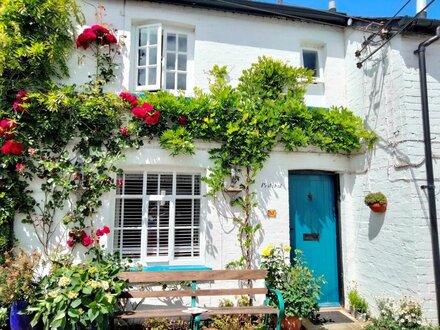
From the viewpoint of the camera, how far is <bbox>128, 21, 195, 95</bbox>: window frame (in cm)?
555

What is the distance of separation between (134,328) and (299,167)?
376 centimetres

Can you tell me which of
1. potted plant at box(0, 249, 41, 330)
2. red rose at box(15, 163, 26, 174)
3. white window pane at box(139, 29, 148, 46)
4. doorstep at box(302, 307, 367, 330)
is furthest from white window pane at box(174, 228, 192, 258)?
white window pane at box(139, 29, 148, 46)

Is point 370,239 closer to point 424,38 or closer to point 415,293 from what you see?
point 415,293

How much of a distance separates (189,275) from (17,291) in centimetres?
223

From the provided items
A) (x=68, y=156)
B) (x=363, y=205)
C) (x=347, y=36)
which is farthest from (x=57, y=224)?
(x=347, y=36)

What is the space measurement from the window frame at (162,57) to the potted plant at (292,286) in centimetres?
327

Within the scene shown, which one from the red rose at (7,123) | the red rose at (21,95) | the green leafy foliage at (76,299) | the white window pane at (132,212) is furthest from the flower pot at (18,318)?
the red rose at (21,95)

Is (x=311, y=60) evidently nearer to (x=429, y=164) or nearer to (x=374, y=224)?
(x=429, y=164)

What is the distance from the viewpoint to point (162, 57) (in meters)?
5.68

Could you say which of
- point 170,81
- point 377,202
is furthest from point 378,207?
point 170,81

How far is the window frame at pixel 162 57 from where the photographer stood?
5547 mm

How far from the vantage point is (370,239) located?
5344 millimetres

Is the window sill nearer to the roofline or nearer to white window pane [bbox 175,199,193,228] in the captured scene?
white window pane [bbox 175,199,193,228]

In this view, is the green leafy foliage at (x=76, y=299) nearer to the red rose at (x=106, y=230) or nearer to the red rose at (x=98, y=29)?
the red rose at (x=106, y=230)
